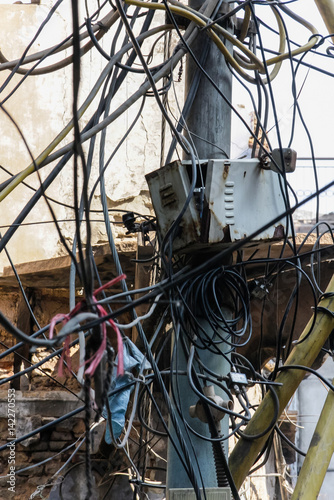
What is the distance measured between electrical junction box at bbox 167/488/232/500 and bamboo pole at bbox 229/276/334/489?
219 mm

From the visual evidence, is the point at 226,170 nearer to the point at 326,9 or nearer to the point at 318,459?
the point at 326,9

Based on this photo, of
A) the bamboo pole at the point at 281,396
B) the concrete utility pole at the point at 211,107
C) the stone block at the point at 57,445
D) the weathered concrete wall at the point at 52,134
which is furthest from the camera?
the weathered concrete wall at the point at 52,134

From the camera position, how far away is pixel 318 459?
2.46m

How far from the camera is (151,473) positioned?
17.2ft

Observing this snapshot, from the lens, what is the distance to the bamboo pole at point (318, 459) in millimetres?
2385

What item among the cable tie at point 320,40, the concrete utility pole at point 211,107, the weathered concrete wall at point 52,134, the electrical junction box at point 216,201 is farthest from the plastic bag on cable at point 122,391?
the weathered concrete wall at point 52,134

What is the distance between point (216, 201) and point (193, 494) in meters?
1.14

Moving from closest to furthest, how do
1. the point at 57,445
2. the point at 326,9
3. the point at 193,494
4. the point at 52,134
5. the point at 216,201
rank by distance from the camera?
the point at 193,494 < the point at 216,201 < the point at 326,9 < the point at 57,445 < the point at 52,134

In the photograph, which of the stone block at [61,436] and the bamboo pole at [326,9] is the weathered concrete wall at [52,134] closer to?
the stone block at [61,436]

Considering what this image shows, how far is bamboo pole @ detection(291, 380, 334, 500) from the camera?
7.82 feet

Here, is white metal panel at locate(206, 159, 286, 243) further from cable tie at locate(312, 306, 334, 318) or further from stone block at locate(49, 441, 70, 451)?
stone block at locate(49, 441, 70, 451)

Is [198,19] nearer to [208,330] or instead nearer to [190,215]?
[190,215]

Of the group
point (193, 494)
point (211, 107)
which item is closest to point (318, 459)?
point (193, 494)

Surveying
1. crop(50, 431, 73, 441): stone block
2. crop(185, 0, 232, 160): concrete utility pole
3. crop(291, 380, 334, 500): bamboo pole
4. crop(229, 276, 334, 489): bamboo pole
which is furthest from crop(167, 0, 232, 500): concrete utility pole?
crop(50, 431, 73, 441): stone block
